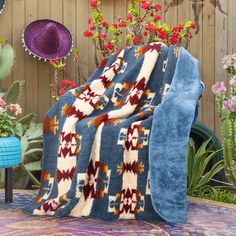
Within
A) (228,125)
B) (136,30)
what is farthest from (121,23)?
(228,125)

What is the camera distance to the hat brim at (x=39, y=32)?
5418 millimetres

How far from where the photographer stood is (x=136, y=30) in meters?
5.35

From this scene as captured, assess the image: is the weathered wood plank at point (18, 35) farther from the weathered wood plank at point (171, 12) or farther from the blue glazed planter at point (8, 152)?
the blue glazed planter at point (8, 152)

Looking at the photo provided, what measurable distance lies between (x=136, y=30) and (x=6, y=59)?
1.02 meters

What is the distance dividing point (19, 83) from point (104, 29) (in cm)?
88

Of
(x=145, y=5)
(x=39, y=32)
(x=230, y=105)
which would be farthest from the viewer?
(x=39, y=32)

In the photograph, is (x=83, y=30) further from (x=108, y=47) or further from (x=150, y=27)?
(x=150, y=27)

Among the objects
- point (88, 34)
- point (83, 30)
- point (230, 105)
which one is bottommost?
point (230, 105)

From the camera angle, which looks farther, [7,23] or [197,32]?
[197,32]

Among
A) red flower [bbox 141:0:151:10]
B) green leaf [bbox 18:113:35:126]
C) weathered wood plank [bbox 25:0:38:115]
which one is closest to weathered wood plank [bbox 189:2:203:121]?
red flower [bbox 141:0:151:10]

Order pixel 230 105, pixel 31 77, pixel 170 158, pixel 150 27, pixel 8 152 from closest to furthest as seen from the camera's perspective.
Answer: pixel 170 158 < pixel 8 152 < pixel 230 105 < pixel 150 27 < pixel 31 77

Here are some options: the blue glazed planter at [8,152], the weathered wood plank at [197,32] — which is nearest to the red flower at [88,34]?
the weathered wood plank at [197,32]

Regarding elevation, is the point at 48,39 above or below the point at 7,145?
above

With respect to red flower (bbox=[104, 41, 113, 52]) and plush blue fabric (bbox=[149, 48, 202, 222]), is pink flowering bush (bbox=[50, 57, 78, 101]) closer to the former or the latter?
red flower (bbox=[104, 41, 113, 52])
